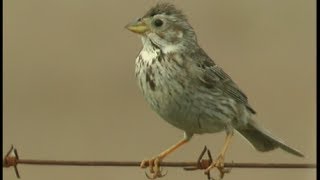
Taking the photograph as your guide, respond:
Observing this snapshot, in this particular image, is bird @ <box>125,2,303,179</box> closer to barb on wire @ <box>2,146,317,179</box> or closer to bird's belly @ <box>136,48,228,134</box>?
bird's belly @ <box>136,48,228,134</box>

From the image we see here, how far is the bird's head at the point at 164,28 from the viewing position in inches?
307

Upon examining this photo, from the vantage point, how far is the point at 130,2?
11.7m

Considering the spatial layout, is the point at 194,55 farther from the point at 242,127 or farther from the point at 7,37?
the point at 7,37

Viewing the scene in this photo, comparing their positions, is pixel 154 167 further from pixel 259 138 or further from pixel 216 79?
pixel 259 138

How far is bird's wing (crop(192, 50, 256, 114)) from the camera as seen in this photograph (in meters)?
7.82

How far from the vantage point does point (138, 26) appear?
7.75 meters

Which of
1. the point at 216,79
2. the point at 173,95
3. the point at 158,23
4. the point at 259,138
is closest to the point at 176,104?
the point at 173,95

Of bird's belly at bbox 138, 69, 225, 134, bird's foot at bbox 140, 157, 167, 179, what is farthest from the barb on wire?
bird's foot at bbox 140, 157, 167, 179

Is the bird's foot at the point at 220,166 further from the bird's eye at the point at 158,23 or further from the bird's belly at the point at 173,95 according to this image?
the bird's eye at the point at 158,23

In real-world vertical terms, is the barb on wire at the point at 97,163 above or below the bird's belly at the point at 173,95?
below

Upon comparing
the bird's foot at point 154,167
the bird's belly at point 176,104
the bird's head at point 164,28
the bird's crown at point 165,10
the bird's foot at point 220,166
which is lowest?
the bird's foot at point 220,166

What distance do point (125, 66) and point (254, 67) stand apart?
3.31 feet

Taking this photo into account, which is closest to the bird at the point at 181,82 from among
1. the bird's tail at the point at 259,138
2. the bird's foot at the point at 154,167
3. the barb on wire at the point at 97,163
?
the bird's foot at the point at 154,167

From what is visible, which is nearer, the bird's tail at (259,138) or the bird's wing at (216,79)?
the bird's wing at (216,79)
